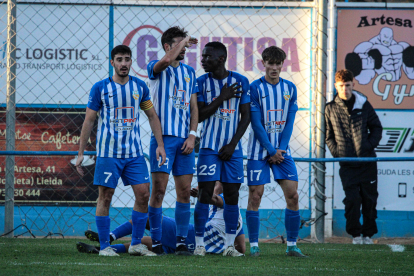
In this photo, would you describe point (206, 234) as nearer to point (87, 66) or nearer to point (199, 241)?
point (199, 241)

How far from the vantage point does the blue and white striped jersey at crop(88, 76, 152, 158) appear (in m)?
4.14

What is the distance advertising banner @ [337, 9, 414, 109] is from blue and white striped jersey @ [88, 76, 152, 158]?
3679 mm

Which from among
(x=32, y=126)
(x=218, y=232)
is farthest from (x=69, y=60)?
(x=218, y=232)

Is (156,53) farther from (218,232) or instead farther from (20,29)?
(218,232)

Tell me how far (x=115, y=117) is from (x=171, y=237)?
121cm

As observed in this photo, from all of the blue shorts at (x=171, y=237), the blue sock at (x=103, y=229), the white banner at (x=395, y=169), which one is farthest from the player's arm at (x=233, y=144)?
the white banner at (x=395, y=169)

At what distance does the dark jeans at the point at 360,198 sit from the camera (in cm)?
608

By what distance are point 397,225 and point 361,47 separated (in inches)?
97.6

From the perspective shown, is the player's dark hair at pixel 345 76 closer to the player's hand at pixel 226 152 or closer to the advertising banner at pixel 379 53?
the advertising banner at pixel 379 53

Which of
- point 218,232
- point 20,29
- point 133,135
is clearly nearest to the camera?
point 133,135

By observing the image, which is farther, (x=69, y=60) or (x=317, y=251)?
(x=69, y=60)

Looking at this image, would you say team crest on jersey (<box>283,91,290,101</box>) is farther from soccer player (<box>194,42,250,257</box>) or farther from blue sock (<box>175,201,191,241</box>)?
blue sock (<box>175,201,191,241</box>)

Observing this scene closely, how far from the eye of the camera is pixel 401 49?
6.91 metres

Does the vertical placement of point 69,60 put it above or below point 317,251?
above
